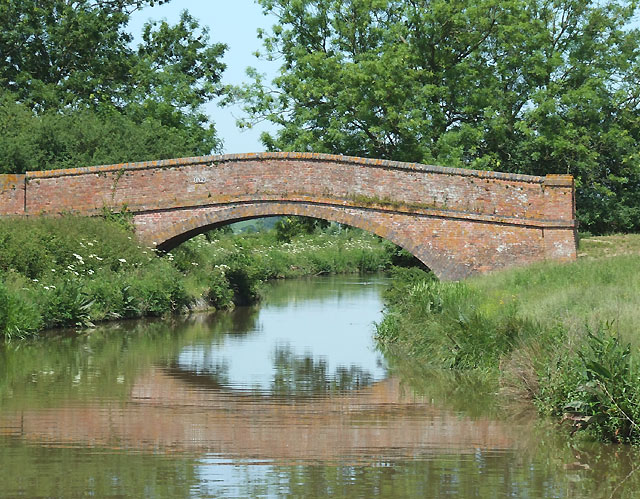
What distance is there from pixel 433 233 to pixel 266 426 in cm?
1235

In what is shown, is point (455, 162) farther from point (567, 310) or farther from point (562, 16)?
point (567, 310)

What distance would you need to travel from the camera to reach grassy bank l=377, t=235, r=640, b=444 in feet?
30.1

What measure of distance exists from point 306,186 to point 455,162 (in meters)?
7.96

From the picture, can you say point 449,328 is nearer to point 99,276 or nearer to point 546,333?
point 546,333

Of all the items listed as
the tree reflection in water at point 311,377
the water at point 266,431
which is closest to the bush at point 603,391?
the water at point 266,431

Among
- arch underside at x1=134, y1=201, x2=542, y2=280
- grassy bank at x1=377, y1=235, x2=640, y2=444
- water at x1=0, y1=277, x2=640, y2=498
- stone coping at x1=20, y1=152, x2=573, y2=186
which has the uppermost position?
stone coping at x1=20, y1=152, x2=573, y2=186

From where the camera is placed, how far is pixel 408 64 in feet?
103

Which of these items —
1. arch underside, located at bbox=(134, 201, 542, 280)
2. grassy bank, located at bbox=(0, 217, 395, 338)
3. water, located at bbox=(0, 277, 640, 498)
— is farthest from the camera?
arch underside, located at bbox=(134, 201, 542, 280)

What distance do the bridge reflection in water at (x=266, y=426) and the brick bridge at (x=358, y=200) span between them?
9.80m

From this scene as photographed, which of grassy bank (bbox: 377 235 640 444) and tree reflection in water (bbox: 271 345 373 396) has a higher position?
grassy bank (bbox: 377 235 640 444)

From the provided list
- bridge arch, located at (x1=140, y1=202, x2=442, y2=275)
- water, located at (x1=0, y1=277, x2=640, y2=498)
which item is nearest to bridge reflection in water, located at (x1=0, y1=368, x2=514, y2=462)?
water, located at (x1=0, y1=277, x2=640, y2=498)

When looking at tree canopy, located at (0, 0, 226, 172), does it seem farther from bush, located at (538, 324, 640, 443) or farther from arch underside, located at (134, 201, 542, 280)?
bush, located at (538, 324, 640, 443)

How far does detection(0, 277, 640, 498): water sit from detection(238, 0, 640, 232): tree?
48.8ft

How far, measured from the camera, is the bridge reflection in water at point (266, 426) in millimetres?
9031
